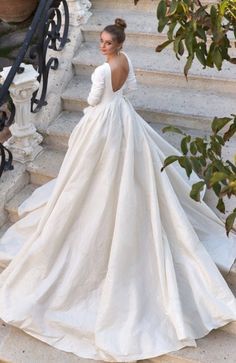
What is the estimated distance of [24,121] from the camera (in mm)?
4219

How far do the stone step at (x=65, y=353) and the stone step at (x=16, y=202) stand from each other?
880 millimetres

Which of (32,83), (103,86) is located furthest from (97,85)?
(32,83)

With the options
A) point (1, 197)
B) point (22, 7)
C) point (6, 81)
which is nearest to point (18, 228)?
point (1, 197)

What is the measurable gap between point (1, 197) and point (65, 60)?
1.38 metres

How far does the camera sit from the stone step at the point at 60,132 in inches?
174

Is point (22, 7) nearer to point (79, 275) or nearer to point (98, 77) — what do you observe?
point (98, 77)

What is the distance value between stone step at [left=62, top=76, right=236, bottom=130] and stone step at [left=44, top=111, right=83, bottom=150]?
6.8 inches

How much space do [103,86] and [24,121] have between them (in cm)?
115

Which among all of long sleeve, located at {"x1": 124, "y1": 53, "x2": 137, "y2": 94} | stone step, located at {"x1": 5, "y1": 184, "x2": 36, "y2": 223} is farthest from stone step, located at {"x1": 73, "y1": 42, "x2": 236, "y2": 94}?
stone step, located at {"x1": 5, "y1": 184, "x2": 36, "y2": 223}

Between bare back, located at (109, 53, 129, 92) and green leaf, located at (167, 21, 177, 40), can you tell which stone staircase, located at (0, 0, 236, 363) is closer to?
bare back, located at (109, 53, 129, 92)

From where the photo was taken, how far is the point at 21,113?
13.7 ft

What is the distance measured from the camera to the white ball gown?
3256 millimetres

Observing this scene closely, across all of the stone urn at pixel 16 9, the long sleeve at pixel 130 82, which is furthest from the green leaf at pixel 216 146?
the stone urn at pixel 16 9

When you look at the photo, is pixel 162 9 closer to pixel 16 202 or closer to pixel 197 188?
pixel 197 188
